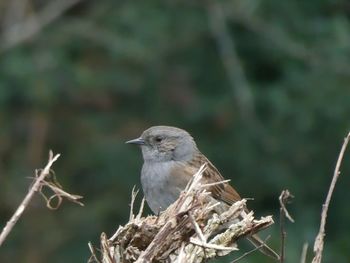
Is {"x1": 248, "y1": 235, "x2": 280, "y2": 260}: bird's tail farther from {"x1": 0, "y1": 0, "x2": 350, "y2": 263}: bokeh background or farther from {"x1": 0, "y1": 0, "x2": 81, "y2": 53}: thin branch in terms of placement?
{"x1": 0, "y1": 0, "x2": 81, "y2": 53}: thin branch

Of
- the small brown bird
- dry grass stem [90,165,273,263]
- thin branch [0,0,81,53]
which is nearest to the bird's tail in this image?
the small brown bird

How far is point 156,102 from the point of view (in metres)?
13.2

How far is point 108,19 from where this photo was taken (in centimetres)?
1271

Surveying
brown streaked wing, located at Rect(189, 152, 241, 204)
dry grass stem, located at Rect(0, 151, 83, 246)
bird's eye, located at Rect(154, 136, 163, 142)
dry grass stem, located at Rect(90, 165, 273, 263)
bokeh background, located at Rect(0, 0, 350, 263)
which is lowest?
bokeh background, located at Rect(0, 0, 350, 263)

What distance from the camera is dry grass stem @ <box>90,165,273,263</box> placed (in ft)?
11.3

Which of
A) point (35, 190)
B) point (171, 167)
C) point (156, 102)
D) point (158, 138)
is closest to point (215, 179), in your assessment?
point (171, 167)

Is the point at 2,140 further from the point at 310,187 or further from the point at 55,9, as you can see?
the point at 310,187

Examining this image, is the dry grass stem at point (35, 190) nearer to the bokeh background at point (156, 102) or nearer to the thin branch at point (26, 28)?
the bokeh background at point (156, 102)

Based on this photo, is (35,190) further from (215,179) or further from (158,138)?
(158,138)

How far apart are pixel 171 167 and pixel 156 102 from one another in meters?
6.84

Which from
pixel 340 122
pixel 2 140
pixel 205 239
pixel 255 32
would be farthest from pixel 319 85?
pixel 205 239

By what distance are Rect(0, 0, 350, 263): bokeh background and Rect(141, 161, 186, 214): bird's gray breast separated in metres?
5.61

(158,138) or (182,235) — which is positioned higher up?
(182,235)

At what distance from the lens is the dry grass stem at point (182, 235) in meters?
3.45
